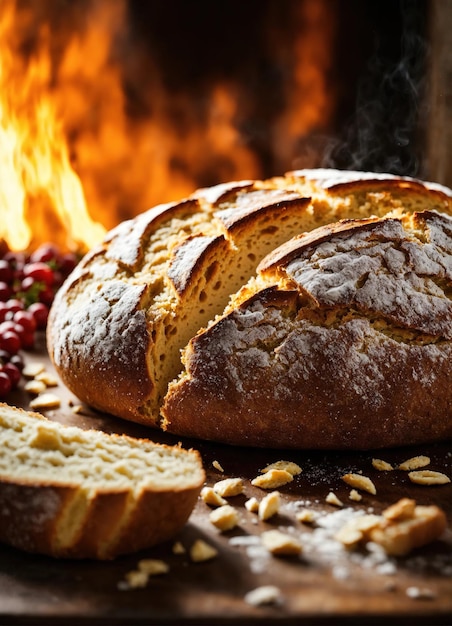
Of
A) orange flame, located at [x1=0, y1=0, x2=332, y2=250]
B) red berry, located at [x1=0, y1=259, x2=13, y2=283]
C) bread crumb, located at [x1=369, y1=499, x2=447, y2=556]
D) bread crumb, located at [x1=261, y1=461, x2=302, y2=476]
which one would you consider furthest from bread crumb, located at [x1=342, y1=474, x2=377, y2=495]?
orange flame, located at [x1=0, y1=0, x2=332, y2=250]

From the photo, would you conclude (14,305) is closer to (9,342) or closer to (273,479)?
(9,342)

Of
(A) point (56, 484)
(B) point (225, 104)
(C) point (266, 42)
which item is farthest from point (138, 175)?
(A) point (56, 484)

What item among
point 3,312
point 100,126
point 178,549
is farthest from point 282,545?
point 100,126

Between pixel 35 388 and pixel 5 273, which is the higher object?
pixel 5 273

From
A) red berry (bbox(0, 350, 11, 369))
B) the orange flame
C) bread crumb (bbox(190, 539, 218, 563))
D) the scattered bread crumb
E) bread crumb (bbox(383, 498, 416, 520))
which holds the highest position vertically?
the orange flame

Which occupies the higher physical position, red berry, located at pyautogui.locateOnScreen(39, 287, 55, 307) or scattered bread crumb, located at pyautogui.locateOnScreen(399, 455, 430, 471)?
red berry, located at pyautogui.locateOnScreen(39, 287, 55, 307)

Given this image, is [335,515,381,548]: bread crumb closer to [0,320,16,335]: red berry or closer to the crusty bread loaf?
the crusty bread loaf
